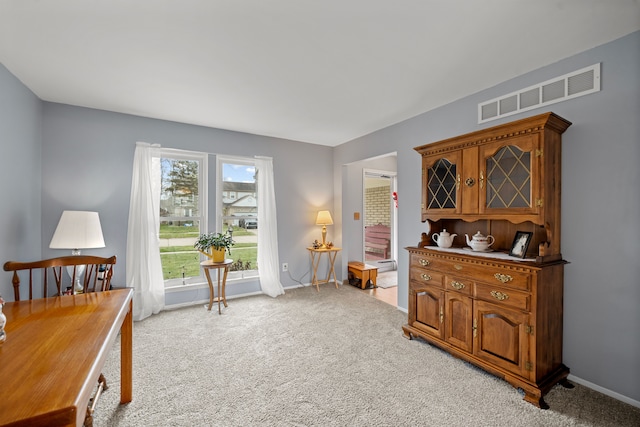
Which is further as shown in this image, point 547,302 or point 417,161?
point 417,161

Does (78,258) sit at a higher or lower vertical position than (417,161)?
lower

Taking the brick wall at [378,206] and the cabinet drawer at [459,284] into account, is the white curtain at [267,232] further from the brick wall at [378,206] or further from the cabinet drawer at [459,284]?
the cabinet drawer at [459,284]

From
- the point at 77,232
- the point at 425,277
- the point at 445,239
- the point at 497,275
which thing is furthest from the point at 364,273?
the point at 77,232

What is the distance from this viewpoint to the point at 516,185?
6.93 ft

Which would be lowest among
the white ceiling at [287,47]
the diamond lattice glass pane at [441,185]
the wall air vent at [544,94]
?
the diamond lattice glass pane at [441,185]

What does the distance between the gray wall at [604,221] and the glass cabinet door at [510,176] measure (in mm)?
379

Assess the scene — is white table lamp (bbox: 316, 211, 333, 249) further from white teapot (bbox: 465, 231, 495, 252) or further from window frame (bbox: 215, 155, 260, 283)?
white teapot (bbox: 465, 231, 495, 252)

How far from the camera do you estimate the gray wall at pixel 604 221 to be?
72.7 inches

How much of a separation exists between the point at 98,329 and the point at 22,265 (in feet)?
4.19

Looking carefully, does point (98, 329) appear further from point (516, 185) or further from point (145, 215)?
point (516, 185)

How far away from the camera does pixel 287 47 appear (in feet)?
6.64

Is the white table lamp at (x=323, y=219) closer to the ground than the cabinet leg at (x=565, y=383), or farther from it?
farther from it

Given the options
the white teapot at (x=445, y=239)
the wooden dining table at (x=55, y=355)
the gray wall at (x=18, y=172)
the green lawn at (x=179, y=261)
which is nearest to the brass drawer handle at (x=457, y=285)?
the white teapot at (x=445, y=239)

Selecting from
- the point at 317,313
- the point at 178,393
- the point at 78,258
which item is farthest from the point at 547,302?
the point at 78,258
